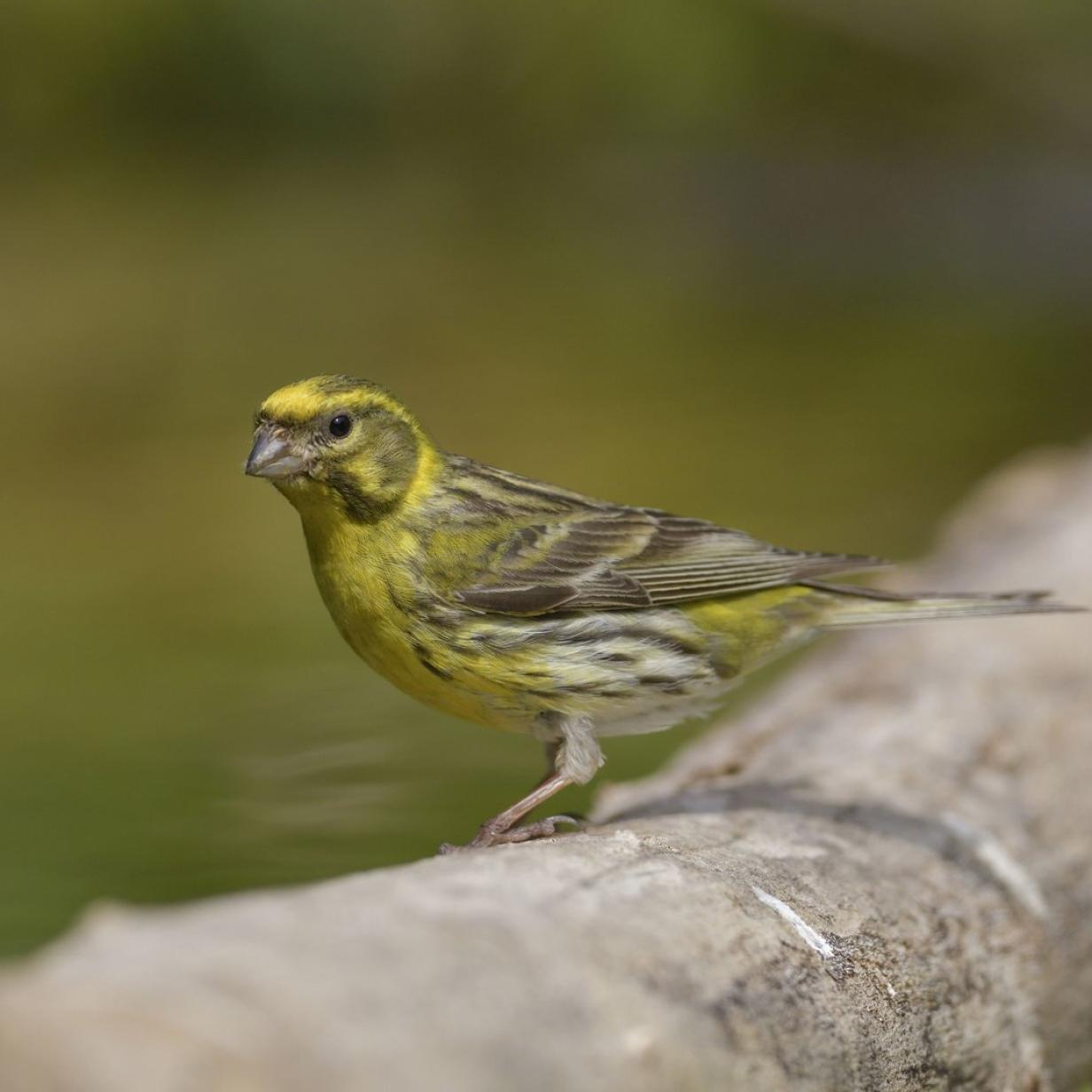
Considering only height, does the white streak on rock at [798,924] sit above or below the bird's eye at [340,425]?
below

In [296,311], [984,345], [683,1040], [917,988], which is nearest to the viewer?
[683,1040]

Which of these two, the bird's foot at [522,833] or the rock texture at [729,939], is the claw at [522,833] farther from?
the rock texture at [729,939]

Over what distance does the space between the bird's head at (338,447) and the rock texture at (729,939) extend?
1.08m

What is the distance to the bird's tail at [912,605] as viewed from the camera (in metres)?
5.33

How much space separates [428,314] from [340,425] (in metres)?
11.9

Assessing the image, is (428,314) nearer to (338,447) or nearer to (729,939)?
(338,447)

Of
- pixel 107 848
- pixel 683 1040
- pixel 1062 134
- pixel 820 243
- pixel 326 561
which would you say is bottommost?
pixel 107 848

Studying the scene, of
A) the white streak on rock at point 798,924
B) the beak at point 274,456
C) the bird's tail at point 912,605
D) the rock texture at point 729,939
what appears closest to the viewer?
the rock texture at point 729,939

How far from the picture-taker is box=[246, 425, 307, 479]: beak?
4.71 m

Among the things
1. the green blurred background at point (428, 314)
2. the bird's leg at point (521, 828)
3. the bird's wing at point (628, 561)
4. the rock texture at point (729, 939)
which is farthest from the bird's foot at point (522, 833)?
the green blurred background at point (428, 314)

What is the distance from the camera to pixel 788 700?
6.20 m

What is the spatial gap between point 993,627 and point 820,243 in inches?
539

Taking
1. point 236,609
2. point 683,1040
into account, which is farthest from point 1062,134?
point 683,1040

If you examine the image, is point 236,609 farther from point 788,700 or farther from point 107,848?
point 788,700
